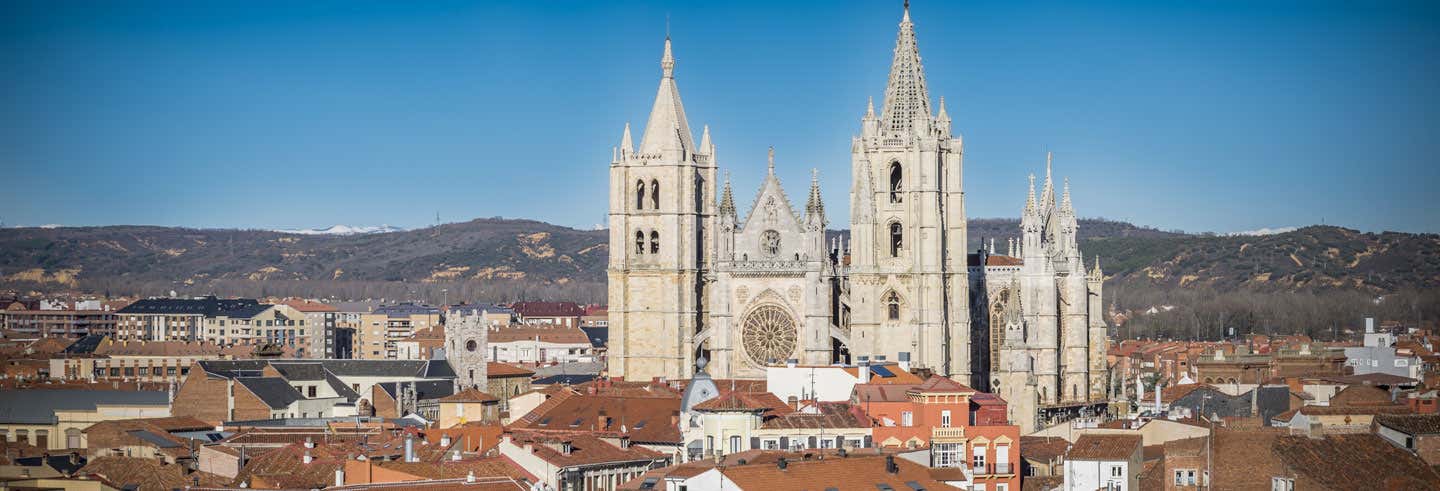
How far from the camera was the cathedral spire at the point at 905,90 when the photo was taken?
102688 millimetres

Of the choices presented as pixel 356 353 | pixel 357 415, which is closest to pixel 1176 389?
pixel 357 415

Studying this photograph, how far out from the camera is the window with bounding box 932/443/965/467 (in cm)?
6544

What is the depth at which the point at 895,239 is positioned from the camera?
4040 inches

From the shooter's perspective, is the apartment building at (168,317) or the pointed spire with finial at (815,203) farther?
the apartment building at (168,317)

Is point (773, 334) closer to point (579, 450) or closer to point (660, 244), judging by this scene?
point (660, 244)

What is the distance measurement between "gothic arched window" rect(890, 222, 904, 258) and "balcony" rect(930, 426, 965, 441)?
3563 centimetres

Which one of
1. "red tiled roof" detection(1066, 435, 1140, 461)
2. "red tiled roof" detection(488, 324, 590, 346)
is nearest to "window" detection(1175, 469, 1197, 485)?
"red tiled roof" detection(1066, 435, 1140, 461)

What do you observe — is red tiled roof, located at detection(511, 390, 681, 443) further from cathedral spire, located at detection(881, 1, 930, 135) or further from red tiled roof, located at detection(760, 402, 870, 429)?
cathedral spire, located at detection(881, 1, 930, 135)

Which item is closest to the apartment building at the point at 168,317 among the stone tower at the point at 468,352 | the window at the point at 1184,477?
the stone tower at the point at 468,352

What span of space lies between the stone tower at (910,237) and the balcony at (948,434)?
1284 inches

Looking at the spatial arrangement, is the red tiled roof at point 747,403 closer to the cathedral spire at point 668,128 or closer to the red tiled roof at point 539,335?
the cathedral spire at point 668,128

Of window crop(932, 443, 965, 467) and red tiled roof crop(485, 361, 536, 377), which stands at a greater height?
window crop(932, 443, 965, 467)

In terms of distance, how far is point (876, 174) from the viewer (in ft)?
336

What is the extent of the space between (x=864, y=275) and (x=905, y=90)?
26.9 ft
